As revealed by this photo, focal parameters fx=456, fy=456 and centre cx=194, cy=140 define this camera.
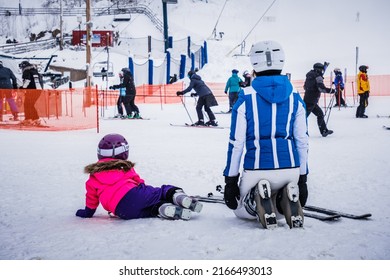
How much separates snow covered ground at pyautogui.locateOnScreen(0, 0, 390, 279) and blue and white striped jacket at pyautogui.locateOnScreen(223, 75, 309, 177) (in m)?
0.37

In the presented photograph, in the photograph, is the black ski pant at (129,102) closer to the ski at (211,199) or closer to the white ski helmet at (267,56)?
the ski at (211,199)

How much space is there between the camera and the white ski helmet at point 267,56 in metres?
2.41

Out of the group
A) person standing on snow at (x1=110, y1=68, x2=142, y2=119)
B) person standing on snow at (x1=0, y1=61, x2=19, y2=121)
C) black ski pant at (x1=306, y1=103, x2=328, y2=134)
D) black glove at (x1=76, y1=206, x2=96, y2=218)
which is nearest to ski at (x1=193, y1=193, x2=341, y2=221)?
black glove at (x1=76, y1=206, x2=96, y2=218)

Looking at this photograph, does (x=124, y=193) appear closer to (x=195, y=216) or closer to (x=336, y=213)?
(x=195, y=216)

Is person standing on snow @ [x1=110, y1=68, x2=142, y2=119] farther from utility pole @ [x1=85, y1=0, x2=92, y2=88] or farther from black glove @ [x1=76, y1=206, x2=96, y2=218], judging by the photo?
black glove @ [x1=76, y1=206, x2=96, y2=218]

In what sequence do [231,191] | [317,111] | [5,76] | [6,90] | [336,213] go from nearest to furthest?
[231,191]
[336,213]
[317,111]
[6,90]
[5,76]

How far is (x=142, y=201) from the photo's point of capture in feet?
8.90

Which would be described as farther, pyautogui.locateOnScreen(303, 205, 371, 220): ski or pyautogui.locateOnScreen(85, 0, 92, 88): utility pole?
pyautogui.locateOnScreen(85, 0, 92, 88): utility pole

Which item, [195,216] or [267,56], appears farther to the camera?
[195,216]

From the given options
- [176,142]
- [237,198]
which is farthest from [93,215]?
[176,142]

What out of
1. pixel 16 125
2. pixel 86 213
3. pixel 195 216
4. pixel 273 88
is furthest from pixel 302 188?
pixel 16 125

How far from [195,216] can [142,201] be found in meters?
0.37

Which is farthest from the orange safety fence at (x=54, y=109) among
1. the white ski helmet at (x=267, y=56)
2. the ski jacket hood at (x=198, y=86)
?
the white ski helmet at (x=267, y=56)

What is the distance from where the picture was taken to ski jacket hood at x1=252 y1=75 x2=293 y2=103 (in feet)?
7.75
